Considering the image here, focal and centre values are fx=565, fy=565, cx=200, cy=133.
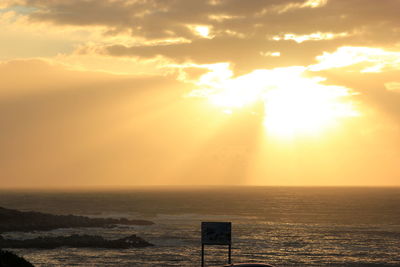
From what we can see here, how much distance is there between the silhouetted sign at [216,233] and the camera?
35844mm

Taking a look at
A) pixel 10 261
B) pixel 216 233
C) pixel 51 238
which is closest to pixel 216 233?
pixel 216 233

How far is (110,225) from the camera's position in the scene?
109 m

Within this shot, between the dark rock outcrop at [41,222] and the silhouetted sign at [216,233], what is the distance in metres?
66.2

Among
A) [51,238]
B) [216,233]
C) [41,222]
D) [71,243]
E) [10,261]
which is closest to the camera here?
[216,233]

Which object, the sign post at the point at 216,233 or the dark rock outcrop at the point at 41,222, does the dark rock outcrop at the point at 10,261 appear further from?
the dark rock outcrop at the point at 41,222

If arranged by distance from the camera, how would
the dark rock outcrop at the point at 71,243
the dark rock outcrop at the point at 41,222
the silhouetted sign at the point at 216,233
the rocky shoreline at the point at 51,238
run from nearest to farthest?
the silhouetted sign at the point at 216,233, the rocky shoreline at the point at 51,238, the dark rock outcrop at the point at 71,243, the dark rock outcrop at the point at 41,222

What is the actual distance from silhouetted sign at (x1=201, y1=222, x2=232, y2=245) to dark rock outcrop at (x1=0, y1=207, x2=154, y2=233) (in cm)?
6615

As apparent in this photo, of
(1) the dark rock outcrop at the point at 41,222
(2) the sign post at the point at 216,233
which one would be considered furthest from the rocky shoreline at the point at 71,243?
(2) the sign post at the point at 216,233

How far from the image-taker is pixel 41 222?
344ft

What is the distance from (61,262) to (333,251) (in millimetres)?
36287

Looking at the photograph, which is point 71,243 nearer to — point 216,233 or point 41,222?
point 41,222

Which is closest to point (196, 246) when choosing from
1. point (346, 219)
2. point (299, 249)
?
point (299, 249)

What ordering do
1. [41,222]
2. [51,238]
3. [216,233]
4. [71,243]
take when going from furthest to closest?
1. [41,222]
2. [51,238]
3. [71,243]
4. [216,233]

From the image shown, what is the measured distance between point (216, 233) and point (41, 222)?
76137 millimetres
